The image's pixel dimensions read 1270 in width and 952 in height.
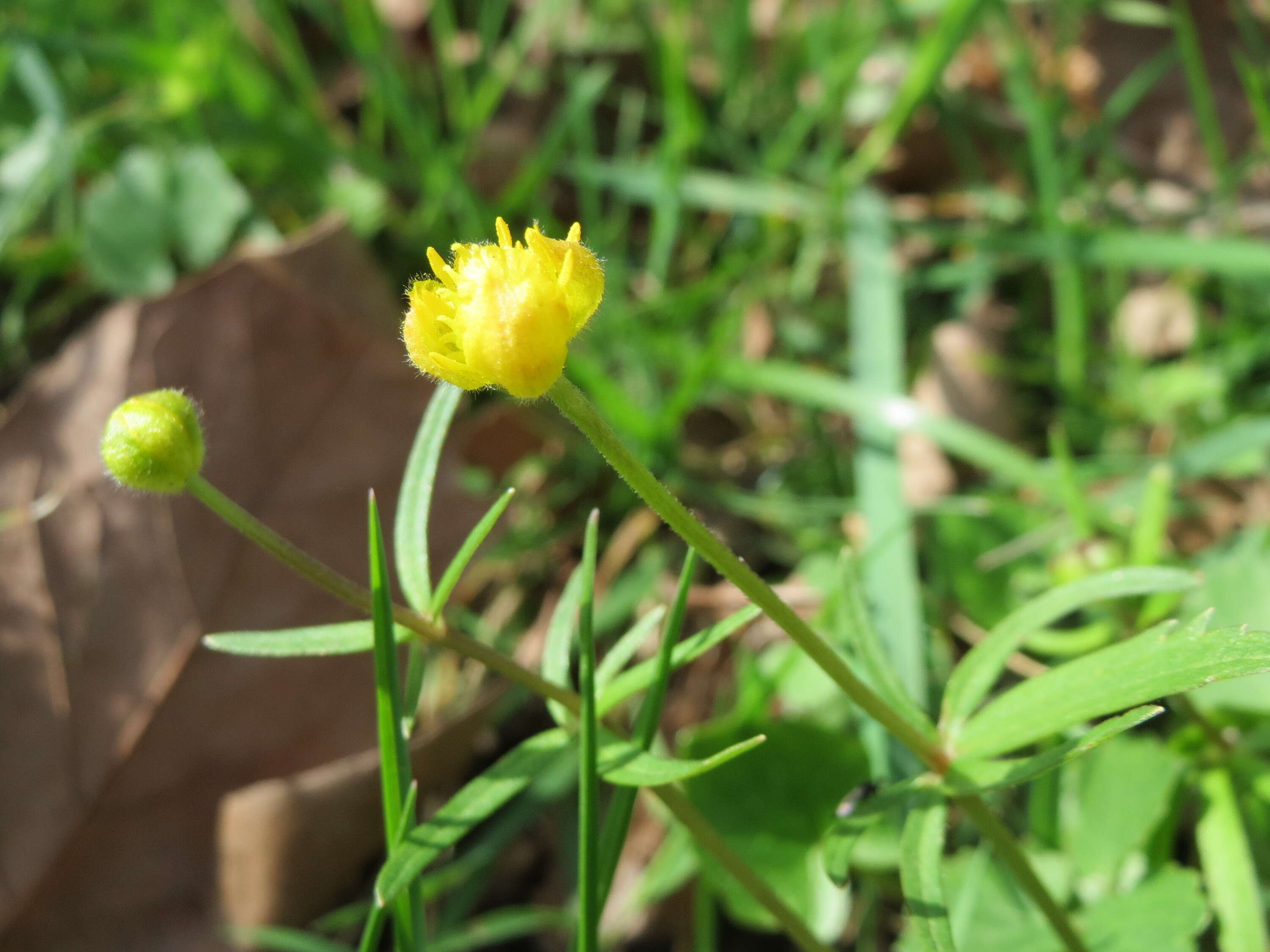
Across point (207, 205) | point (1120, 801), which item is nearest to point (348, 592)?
point (1120, 801)

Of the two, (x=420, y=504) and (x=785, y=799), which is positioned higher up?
(x=420, y=504)

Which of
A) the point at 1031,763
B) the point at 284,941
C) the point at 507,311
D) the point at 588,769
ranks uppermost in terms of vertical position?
the point at 507,311

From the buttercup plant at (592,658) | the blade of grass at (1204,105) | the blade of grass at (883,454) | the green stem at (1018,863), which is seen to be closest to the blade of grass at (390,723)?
the buttercup plant at (592,658)

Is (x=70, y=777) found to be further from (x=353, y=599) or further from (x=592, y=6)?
(x=592, y=6)

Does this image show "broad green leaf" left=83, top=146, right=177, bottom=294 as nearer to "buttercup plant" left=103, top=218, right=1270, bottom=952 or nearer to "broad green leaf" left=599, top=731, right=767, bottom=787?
"buttercup plant" left=103, top=218, right=1270, bottom=952

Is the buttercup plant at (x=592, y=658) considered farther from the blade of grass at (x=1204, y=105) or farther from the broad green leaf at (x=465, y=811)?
the blade of grass at (x=1204, y=105)

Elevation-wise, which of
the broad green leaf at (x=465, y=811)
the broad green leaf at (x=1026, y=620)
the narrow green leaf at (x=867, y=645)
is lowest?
the broad green leaf at (x=1026, y=620)

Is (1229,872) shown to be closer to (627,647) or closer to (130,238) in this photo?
(627,647)

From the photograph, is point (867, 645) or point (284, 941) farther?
point (284, 941)
